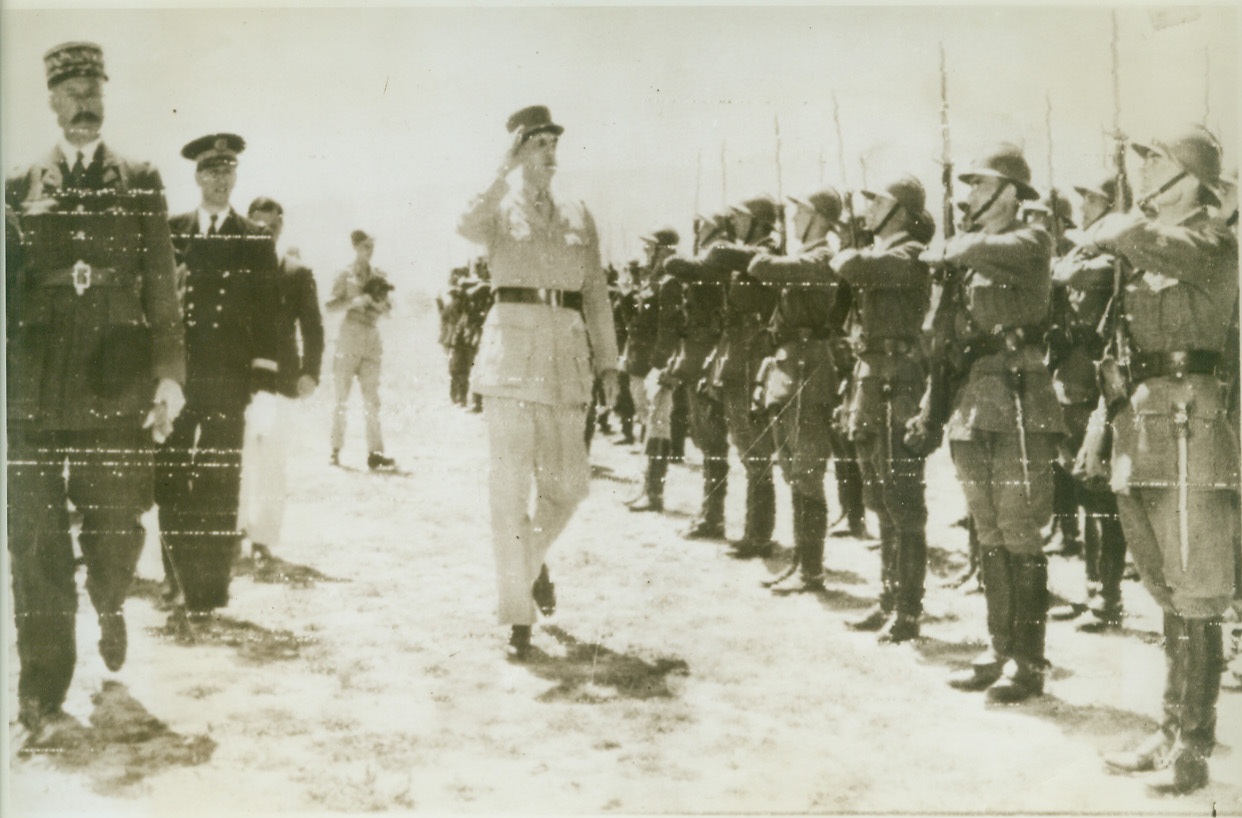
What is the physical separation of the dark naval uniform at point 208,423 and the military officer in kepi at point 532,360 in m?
0.79

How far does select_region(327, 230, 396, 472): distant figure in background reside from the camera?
3.62 metres

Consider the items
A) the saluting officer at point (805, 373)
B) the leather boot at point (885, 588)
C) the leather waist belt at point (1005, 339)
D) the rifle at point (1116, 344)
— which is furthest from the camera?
the saluting officer at point (805, 373)

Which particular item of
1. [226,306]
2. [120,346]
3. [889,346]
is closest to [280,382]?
[226,306]

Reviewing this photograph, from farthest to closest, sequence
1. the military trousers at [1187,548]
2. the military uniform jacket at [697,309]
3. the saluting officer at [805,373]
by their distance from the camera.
A: the military uniform jacket at [697,309], the saluting officer at [805,373], the military trousers at [1187,548]

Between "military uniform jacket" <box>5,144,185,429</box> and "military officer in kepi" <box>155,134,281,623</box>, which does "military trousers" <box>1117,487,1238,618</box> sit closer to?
"military officer in kepi" <box>155,134,281,623</box>

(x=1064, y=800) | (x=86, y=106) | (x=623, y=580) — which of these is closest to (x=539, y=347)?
(x=623, y=580)

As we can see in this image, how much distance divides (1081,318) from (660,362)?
1664 mm

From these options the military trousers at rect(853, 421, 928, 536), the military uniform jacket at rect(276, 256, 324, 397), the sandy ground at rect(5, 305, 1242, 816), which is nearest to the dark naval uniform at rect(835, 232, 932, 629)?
the military trousers at rect(853, 421, 928, 536)

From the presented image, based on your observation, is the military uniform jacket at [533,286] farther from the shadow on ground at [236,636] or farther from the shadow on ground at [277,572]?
the shadow on ground at [236,636]

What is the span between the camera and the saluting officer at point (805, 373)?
3830 millimetres

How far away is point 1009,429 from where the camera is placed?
3.35 metres

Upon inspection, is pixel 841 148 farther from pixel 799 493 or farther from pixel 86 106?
pixel 86 106

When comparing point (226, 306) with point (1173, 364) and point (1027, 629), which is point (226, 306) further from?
point (1173, 364)

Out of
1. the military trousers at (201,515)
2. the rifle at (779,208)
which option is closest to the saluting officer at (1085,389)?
the rifle at (779,208)
